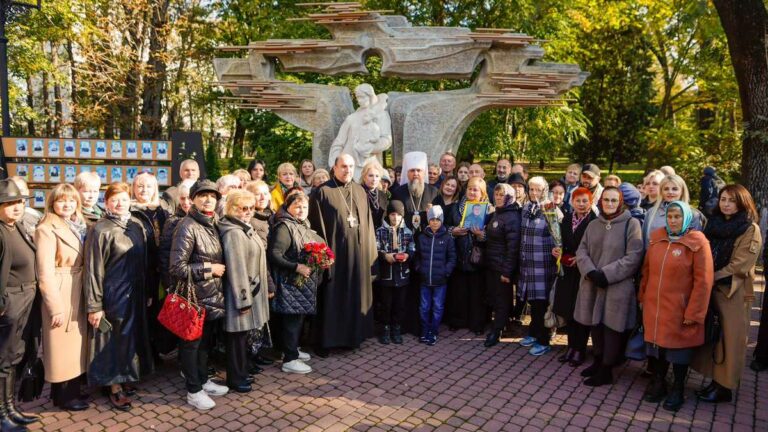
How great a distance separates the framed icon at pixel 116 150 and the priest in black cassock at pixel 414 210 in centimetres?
498

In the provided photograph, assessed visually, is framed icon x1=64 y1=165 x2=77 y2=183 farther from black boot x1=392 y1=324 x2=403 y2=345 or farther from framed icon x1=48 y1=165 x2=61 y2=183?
black boot x1=392 y1=324 x2=403 y2=345

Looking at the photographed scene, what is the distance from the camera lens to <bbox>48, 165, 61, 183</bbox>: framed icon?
28.7 feet

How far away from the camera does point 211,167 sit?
1462cm

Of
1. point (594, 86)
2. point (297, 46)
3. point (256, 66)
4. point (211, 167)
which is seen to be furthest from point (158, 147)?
point (594, 86)

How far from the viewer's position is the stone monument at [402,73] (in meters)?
8.79

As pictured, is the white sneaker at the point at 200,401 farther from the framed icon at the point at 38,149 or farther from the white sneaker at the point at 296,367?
the framed icon at the point at 38,149

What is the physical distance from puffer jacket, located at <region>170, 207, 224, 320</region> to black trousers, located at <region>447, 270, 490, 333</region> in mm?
2962

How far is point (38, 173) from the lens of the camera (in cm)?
871

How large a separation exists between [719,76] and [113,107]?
58.4 ft

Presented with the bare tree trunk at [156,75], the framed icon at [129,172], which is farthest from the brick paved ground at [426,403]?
the bare tree trunk at [156,75]

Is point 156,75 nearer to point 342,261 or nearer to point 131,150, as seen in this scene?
point 131,150

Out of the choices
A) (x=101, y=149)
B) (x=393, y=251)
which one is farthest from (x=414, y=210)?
(x=101, y=149)

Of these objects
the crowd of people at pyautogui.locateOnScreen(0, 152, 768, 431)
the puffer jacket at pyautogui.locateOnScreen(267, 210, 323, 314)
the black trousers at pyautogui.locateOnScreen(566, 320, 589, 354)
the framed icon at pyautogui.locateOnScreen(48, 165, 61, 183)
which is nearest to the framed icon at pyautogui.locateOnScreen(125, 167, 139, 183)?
the framed icon at pyautogui.locateOnScreen(48, 165, 61, 183)

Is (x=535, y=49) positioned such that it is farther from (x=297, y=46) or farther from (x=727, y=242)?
(x=727, y=242)
